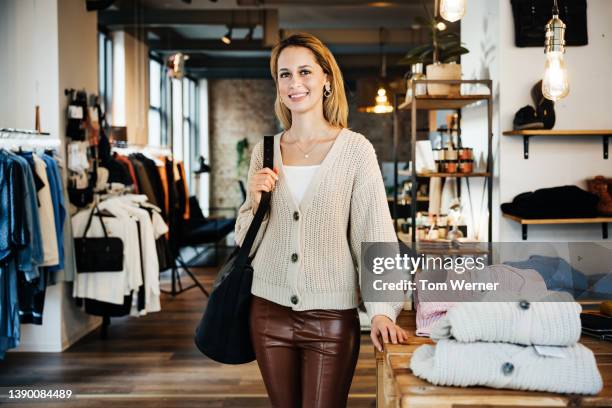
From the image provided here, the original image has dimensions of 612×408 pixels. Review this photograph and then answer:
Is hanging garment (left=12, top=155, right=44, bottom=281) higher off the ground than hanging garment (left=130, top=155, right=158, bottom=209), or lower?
lower

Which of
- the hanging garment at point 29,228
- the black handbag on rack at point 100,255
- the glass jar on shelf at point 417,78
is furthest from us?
the black handbag on rack at point 100,255

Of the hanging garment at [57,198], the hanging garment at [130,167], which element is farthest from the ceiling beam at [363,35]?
the hanging garment at [57,198]

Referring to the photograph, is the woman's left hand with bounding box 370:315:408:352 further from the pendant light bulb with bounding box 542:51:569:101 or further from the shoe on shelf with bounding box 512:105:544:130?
the shoe on shelf with bounding box 512:105:544:130

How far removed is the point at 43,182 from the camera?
13.3ft

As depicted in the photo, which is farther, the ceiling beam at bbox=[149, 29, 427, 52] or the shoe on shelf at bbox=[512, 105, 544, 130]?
the ceiling beam at bbox=[149, 29, 427, 52]

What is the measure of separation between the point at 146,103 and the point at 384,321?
309 inches

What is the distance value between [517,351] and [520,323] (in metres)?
0.05

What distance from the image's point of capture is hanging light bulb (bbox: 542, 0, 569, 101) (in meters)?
2.50

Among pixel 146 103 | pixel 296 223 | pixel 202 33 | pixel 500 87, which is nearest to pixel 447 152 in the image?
pixel 500 87

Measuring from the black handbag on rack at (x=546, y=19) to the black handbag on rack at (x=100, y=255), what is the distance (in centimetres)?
288

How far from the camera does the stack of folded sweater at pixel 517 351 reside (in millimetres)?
1240

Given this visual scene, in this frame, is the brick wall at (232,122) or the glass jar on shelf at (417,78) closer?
the glass jar on shelf at (417,78)

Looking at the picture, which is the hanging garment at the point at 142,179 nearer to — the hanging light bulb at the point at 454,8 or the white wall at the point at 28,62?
the white wall at the point at 28,62

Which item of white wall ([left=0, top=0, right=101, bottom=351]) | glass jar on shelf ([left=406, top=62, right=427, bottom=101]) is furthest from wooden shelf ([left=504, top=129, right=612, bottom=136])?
white wall ([left=0, top=0, right=101, bottom=351])
